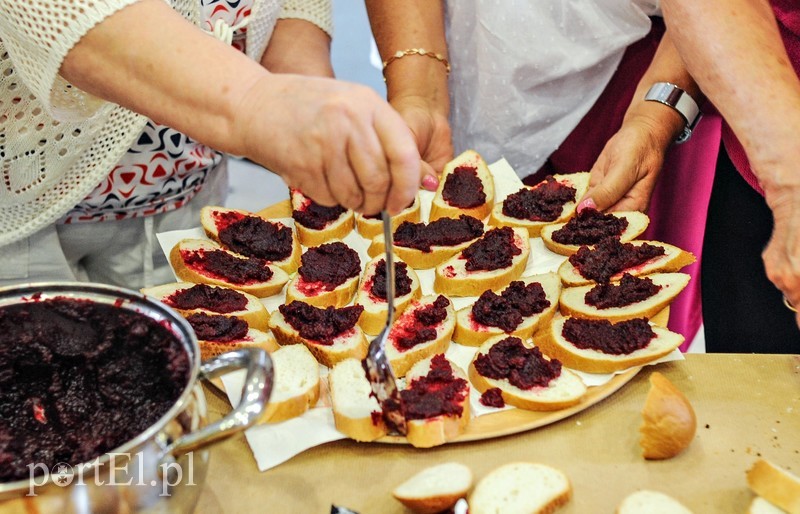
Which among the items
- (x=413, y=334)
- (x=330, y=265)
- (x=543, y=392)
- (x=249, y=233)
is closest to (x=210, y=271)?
(x=249, y=233)

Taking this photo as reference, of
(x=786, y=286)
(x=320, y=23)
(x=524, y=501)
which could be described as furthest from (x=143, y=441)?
(x=320, y=23)

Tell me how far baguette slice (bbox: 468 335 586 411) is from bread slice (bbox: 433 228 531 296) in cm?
50

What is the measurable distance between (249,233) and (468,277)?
761 millimetres

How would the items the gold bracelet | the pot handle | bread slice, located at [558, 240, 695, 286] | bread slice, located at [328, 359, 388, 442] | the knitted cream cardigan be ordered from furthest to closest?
the gold bracelet → bread slice, located at [558, 240, 695, 286] → the knitted cream cardigan → bread slice, located at [328, 359, 388, 442] → the pot handle

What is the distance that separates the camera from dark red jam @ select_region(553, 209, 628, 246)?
9.02 feet

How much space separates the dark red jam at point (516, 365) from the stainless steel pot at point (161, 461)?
2.86 ft

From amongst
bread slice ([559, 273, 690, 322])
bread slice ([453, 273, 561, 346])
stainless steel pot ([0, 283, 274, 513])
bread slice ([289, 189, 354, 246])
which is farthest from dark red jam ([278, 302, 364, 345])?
stainless steel pot ([0, 283, 274, 513])

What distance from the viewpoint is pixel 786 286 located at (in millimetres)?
2111

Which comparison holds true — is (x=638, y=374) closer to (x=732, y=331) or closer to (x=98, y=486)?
(x=732, y=331)

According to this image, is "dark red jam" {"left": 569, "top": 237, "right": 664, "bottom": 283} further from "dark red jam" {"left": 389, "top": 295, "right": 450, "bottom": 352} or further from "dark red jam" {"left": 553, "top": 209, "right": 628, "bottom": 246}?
"dark red jam" {"left": 389, "top": 295, "right": 450, "bottom": 352}

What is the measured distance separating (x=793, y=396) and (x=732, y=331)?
2.97 ft

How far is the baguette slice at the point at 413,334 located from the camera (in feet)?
7.33

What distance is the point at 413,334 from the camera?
2320 millimetres

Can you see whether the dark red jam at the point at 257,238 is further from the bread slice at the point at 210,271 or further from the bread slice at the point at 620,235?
the bread slice at the point at 620,235
